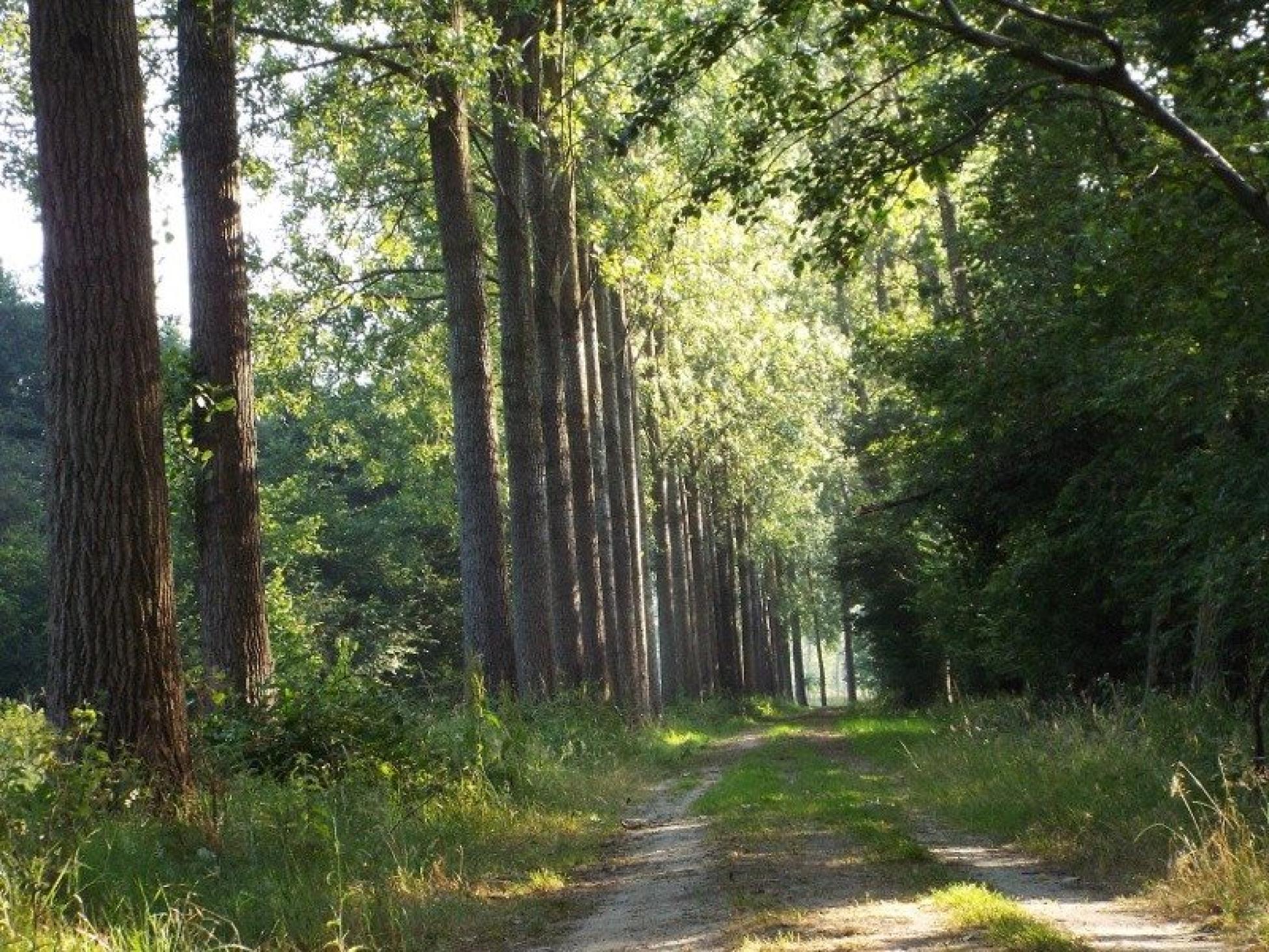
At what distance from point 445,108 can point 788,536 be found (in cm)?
3910

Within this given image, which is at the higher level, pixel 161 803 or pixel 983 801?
pixel 161 803

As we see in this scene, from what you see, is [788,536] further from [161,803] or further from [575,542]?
[161,803]

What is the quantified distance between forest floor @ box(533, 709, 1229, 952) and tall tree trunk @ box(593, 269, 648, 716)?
1490cm

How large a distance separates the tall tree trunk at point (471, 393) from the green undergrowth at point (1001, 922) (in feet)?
37.9

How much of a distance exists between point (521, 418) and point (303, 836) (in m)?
13.0

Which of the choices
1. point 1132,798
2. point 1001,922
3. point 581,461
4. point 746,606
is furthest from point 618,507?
point 746,606

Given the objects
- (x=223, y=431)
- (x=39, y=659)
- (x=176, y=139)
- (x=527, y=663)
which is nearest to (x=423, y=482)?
(x=39, y=659)

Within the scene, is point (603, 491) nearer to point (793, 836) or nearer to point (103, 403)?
point (793, 836)

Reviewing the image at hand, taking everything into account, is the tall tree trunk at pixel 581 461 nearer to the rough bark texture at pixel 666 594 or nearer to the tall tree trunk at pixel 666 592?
the tall tree trunk at pixel 666 592

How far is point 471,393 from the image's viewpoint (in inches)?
792

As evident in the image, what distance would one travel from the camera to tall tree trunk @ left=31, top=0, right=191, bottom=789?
31.2ft

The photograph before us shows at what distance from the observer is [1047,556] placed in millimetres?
21750

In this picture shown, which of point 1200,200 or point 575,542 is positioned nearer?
point 1200,200

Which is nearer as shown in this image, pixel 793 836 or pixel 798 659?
pixel 793 836
